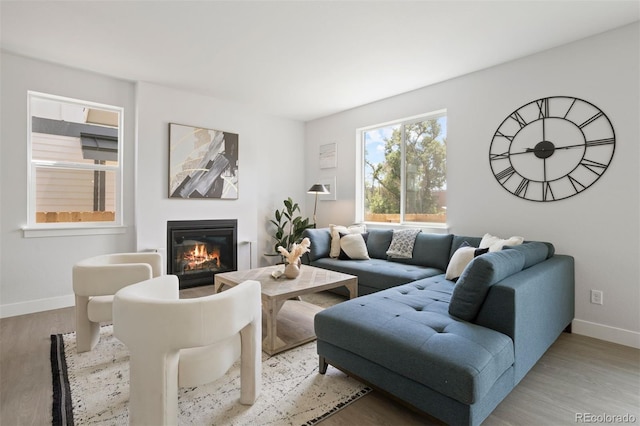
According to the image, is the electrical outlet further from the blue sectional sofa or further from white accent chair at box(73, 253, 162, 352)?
Answer: white accent chair at box(73, 253, 162, 352)

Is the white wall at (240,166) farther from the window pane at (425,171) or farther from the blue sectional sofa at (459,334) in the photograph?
the blue sectional sofa at (459,334)

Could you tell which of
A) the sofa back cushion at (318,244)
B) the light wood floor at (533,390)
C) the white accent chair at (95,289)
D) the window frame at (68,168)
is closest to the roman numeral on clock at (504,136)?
the light wood floor at (533,390)

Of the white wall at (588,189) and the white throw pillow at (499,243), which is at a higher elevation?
the white wall at (588,189)

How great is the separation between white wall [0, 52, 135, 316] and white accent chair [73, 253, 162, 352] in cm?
154

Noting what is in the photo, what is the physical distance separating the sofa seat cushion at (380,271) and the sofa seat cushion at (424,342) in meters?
0.98

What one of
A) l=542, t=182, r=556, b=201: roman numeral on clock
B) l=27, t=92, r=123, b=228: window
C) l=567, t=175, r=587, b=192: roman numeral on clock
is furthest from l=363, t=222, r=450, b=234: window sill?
l=27, t=92, r=123, b=228: window

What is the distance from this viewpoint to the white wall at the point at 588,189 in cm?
262

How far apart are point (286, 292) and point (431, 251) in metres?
1.92

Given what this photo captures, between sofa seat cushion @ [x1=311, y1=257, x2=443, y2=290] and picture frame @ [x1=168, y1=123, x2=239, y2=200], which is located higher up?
picture frame @ [x1=168, y1=123, x2=239, y2=200]

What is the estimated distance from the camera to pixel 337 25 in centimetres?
264

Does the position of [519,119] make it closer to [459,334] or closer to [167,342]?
[459,334]

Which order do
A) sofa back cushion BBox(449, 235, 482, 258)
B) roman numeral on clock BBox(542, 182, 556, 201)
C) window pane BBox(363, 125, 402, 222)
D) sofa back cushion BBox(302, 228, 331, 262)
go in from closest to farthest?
roman numeral on clock BBox(542, 182, 556, 201), sofa back cushion BBox(449, 235, 482, 258), sofa back cushion BBox(302, 228, 331, 262), window pane BBox(363, 125, 402, 222)

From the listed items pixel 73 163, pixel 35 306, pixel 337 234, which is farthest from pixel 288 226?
pixel 35 306

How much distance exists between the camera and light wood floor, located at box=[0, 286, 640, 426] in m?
1.67
